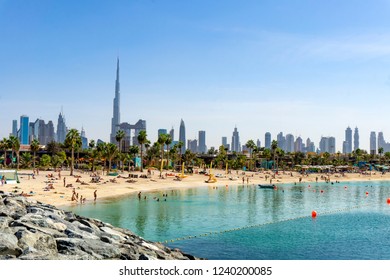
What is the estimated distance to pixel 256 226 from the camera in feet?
136

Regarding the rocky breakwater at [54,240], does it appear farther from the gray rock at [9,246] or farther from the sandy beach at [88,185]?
the sandy beach at [88,185]

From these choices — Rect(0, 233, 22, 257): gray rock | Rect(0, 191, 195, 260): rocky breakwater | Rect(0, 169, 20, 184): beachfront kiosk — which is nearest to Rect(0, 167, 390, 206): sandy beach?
Rect(0, 169, 20, 184): beachfront kiosk

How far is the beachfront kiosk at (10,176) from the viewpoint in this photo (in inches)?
2608

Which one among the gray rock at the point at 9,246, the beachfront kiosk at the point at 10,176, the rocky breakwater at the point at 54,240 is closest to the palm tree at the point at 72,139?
the beachfront kiosk at the point at 10,176

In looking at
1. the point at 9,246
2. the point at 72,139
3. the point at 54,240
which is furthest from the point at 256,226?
the point at 72,139

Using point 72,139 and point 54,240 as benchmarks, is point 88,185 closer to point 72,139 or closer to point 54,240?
point 72,139

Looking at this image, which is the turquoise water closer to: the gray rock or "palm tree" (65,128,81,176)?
the gray rock

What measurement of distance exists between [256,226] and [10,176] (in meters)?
51.4

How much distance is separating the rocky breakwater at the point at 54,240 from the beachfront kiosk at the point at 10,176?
48260mm

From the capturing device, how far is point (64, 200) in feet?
182

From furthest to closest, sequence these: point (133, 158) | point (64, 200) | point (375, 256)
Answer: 1. point (133, 158)
2. point (64, 200)
3. point (375, 256)
